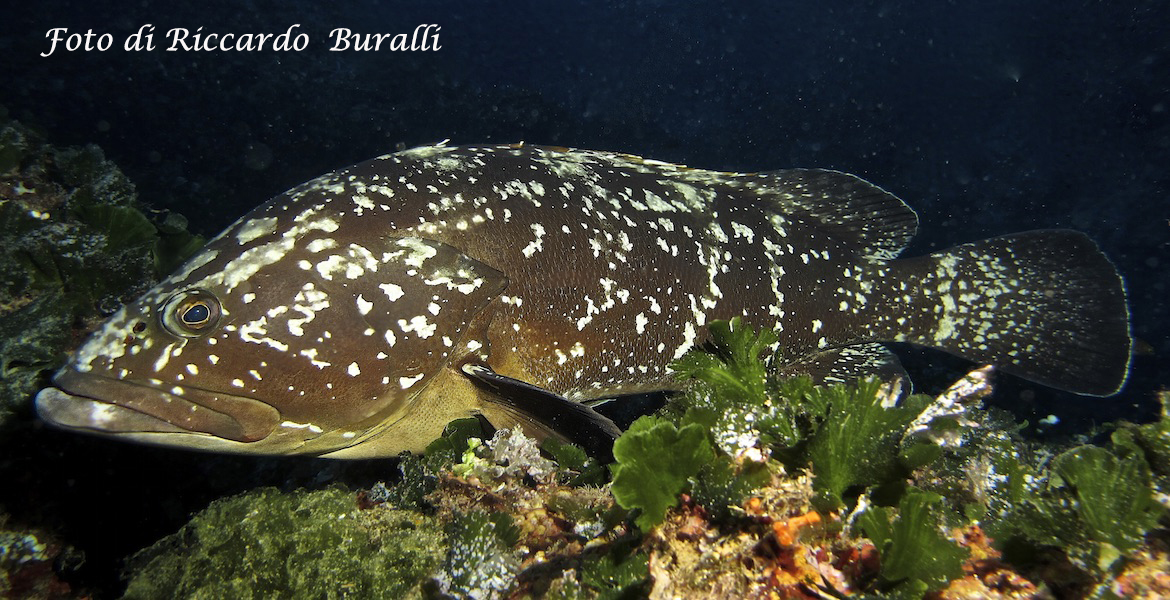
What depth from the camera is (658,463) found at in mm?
1845

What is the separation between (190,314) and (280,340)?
0.48 m

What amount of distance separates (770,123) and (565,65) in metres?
8.26

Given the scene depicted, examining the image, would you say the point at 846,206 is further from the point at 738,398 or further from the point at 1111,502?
the point at 1111,502

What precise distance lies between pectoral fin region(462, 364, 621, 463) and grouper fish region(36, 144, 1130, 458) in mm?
18

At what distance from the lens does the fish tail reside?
4.97 m

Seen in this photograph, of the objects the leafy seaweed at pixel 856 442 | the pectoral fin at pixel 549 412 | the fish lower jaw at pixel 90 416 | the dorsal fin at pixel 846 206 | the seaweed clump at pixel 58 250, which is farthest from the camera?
the dorsal fin at pixel 846 206

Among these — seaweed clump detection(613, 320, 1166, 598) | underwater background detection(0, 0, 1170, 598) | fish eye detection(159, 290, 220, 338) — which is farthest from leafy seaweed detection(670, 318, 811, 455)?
underwater background detection(0, 0, 1170, 598)

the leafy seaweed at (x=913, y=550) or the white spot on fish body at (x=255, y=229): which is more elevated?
the leafy seaweed at (x=913, y=550)

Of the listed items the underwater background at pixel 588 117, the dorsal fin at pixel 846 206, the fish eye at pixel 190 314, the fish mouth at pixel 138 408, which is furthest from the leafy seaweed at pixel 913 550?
the underwater background at pixel 588 117

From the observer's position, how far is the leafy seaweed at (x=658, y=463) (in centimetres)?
181

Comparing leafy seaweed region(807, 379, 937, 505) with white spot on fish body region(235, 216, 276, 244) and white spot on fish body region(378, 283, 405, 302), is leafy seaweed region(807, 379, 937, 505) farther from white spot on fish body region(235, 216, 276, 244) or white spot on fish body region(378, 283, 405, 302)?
Answer: white spot on fish body region(235, 216, 276, 244)

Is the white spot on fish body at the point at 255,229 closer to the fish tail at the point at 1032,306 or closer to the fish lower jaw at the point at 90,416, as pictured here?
the fish lower jaw at the point at 90,416

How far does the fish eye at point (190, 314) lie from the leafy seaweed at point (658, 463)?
8.17 feet

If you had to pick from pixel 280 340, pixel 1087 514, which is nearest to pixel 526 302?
pixel 280 340
